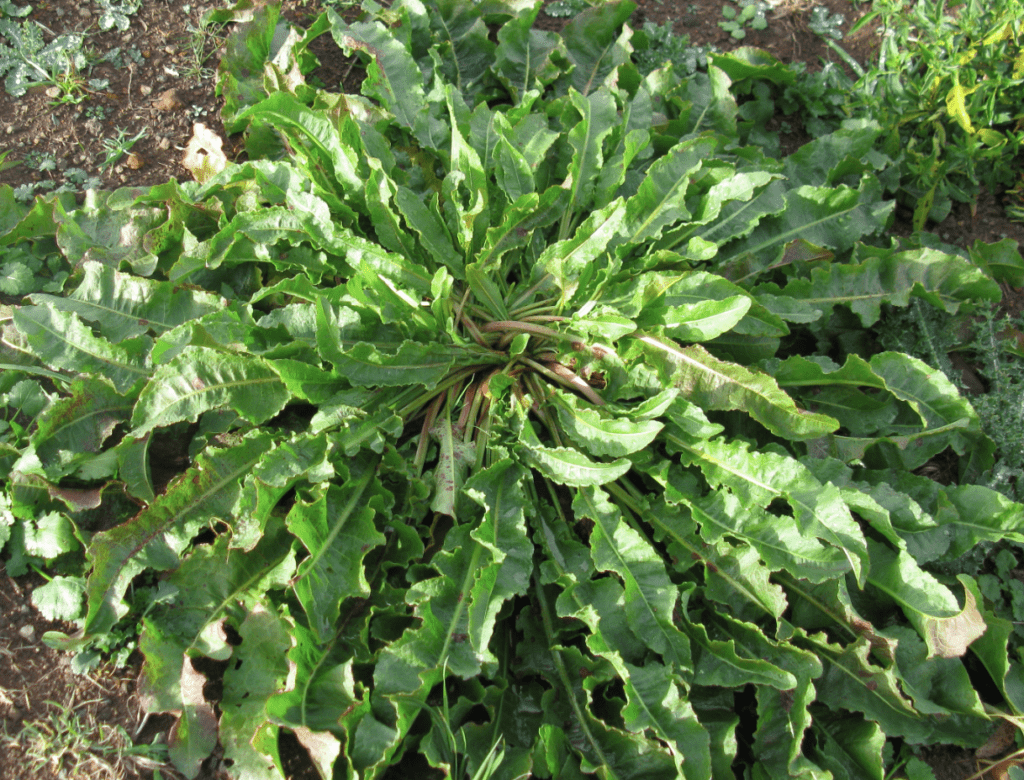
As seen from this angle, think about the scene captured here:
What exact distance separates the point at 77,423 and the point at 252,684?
3.64ft

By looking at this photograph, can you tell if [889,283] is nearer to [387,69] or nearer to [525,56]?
[525,56]

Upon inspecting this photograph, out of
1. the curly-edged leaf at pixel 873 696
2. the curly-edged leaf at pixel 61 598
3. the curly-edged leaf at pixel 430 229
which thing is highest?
the curly-edged leaf at pixel 430 229

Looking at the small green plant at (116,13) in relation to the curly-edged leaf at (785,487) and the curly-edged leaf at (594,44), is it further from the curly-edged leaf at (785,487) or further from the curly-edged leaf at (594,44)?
the curly-edged leaf at (785,487)

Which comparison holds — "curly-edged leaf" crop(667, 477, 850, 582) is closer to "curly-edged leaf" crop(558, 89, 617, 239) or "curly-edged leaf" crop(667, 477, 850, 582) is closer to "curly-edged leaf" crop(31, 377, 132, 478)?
"curly-edged leaf" crop(558, 89, 617, 239)

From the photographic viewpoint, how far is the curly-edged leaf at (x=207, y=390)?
2.37m

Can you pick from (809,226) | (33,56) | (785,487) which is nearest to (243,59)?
(33,56)

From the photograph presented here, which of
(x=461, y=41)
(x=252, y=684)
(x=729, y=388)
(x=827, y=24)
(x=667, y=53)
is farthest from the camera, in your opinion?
(x=827, y=24)

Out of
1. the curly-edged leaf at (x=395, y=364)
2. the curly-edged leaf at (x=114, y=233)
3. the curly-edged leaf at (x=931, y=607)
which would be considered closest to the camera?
the curly-edged leaf at (x=931, y=607)

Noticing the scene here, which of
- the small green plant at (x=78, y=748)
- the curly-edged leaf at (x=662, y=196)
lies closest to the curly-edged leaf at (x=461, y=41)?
the curly-edged leaf at (x=662, y=196)

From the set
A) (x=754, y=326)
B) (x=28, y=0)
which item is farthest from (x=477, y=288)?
(x=28, y=0)

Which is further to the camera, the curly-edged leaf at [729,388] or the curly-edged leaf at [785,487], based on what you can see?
the curly-edged leaf at [729,388]

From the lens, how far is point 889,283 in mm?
3053

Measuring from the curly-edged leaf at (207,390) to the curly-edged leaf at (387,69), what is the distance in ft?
4.33

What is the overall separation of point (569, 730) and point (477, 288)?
5.24 ft
